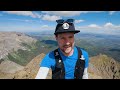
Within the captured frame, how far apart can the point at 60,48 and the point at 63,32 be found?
0.17 meters

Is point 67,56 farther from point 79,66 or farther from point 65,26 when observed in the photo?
point 65,26

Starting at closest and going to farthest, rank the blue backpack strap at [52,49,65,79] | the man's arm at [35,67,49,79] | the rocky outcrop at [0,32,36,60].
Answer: the man's arm at [35,67,49,79]
the blue backpack strap at [52,49,65,79]
the rocky outcrop at [0,32,36,60]

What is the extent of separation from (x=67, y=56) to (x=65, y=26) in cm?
31

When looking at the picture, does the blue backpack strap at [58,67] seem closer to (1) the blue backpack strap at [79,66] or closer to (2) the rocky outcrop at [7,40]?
(1) the blue backpack strap at [79,66]

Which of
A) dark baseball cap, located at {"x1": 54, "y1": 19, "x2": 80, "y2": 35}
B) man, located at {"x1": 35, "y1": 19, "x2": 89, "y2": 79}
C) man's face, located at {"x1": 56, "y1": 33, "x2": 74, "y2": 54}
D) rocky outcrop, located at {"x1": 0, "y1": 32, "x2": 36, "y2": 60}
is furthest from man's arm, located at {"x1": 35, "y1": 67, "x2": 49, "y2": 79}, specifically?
rocky outcrop, located at {"x1": 0, "y1": 32, "x2": 36, "y2": 60}

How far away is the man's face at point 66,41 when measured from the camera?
6.76 feet

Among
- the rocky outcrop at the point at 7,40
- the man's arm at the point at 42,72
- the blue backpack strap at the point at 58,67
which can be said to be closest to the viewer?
the man's arm at the point at 42,72

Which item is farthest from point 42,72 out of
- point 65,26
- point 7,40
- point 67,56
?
point 7,40

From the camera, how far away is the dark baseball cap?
82.0 inches

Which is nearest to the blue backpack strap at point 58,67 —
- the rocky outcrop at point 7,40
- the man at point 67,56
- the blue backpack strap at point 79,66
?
the man at point 67,56

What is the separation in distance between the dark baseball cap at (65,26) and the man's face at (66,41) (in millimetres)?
43

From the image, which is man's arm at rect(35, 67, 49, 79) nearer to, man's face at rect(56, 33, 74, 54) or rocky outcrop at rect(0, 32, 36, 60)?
man's face at rect(56, 33, 74, 54)
